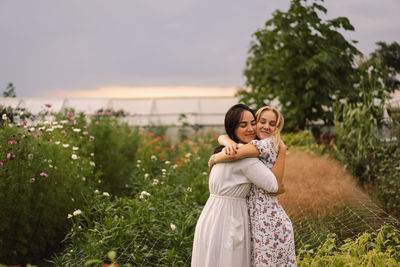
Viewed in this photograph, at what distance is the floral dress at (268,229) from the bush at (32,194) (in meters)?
2.67

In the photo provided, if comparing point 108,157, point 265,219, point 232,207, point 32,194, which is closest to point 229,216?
point 232,207

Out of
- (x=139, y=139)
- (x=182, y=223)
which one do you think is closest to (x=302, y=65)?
(x=139, y=139)

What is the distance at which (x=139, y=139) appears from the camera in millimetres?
9617

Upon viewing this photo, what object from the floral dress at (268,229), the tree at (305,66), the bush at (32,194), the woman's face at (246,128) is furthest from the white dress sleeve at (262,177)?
the tree at (305,66)

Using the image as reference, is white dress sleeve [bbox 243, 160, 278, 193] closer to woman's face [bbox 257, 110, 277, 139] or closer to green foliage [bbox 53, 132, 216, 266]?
woman's face [bbox 257, 110, 277, 139]

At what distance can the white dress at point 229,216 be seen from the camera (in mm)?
2443

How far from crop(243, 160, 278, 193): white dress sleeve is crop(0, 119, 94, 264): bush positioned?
8.89 feet

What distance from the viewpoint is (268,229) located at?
8.20 feet

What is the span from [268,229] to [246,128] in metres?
0.66

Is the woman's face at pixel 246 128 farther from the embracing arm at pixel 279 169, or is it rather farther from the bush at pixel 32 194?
the bush at pixel 32 194

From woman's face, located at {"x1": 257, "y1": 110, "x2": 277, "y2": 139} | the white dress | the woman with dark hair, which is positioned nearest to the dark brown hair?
the woman with dark hair

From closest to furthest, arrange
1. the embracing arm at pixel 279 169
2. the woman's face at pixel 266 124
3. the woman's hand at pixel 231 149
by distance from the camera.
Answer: the woman's hand at pixel 231 149
the embracing arm at pixel 279 169
the woman's face at pixel 266 124

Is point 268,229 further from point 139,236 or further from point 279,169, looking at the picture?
point 139,236

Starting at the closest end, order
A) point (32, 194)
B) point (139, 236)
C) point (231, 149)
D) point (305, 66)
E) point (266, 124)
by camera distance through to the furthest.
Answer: point (231, 149) → point (266, 124) → point (139, 236) → point (32, 194) → point (305, 66)
